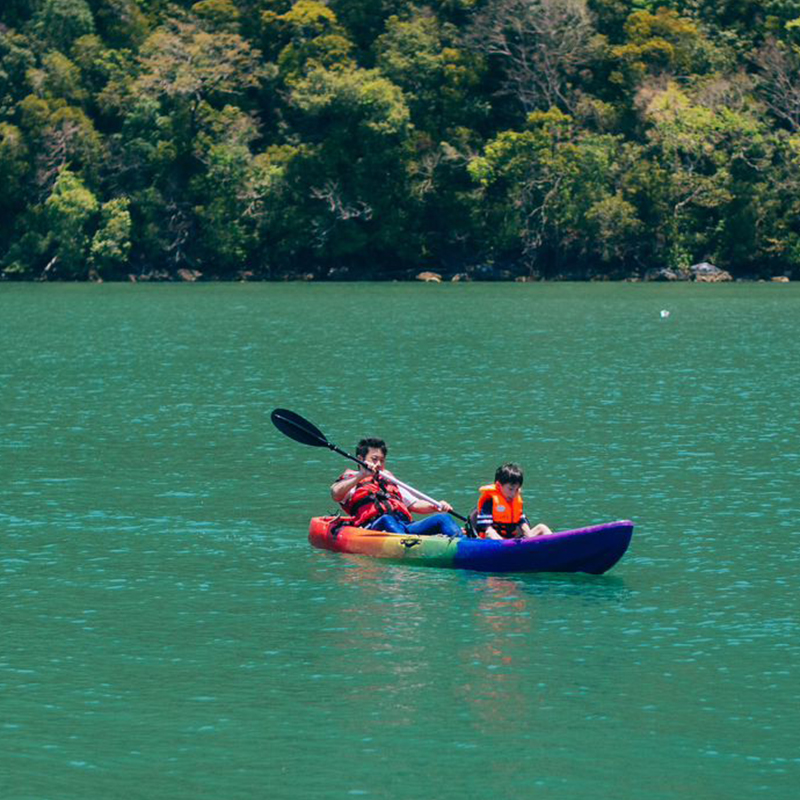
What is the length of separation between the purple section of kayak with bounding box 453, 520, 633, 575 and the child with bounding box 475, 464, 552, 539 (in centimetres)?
24

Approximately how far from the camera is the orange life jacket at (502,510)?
20047 millimetres

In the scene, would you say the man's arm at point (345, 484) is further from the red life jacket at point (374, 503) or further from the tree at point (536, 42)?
the tree at point (536, 42)

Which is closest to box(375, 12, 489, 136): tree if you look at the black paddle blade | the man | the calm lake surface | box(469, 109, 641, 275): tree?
box(469, 109, 641, 275): tree

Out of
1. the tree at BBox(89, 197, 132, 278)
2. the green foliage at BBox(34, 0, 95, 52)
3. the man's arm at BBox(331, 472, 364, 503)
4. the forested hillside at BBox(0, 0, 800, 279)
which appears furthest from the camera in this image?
the green foliage at BBox(34, 0, 95, 52)

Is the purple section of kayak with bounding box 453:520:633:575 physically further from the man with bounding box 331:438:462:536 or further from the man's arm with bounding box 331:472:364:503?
the man's arm with bounding box 331:472:364:503

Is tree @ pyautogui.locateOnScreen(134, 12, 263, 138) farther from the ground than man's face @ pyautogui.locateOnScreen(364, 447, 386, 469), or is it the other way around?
tree @ pyautogui.locateOnScreen(134, 12, 263, 138)

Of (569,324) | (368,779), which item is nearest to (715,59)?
(569,324)

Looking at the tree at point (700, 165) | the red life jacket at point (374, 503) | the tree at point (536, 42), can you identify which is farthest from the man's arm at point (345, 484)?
the tree at point (536, 42)

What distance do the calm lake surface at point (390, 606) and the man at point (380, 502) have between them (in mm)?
605

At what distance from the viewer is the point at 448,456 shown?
30.1 metres

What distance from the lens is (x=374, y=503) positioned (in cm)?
2166

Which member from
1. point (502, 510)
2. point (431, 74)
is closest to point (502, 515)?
point (502, 510)

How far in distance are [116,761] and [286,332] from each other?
48.7 meters

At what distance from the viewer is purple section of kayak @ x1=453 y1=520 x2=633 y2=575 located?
1952 centimetres
